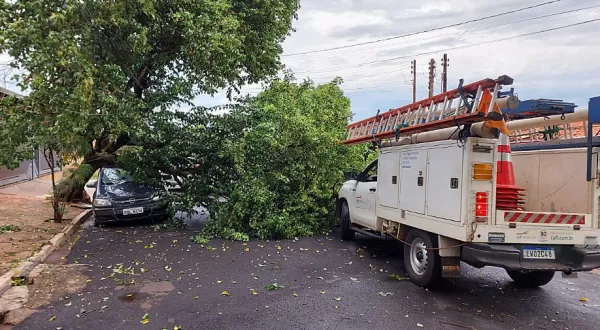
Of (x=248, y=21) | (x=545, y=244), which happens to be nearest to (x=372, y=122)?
(x=545, y=244)

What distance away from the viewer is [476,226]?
16.6 feet

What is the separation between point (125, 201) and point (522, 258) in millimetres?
9046

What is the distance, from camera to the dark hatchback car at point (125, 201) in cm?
1062

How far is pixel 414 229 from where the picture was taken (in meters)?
6.36

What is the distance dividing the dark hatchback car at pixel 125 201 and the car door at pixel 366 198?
16.5 feet

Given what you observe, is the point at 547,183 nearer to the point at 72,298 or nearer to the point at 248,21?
the point at 72,298

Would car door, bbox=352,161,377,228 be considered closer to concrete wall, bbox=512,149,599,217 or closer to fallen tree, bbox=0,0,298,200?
concrete wall, bbox=512,149,599,217

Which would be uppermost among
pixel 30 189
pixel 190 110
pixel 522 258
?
Result: pixel 190 110

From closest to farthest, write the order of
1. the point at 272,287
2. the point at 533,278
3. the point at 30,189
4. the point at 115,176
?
the point at 272,287, the point at 533,278, the point at 115,176, the point at 30,189

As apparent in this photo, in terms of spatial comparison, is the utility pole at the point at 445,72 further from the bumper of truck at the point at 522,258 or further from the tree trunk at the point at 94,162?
the bumper of truck at the point at 522,258

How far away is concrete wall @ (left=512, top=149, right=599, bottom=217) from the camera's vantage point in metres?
5.42

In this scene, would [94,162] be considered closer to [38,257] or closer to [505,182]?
[38,257]

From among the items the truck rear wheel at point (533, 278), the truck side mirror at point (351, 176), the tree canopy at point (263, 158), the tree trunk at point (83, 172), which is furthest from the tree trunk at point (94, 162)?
the truck rear wheel at point (533, 278)

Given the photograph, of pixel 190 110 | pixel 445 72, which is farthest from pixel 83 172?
pixel 445 72
